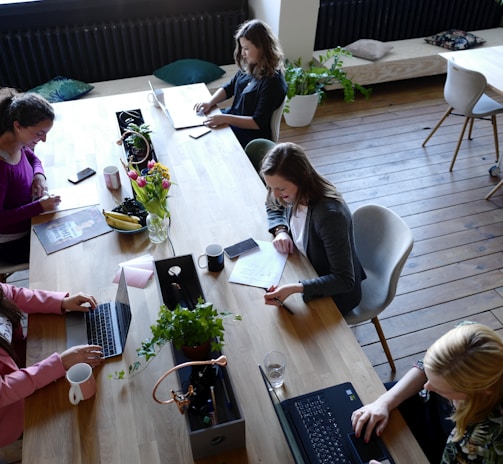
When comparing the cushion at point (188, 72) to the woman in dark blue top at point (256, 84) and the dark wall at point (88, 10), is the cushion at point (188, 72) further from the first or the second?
the woman in dark blue top at point (256, 84)

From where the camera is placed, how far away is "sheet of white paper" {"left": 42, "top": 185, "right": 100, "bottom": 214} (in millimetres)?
2373

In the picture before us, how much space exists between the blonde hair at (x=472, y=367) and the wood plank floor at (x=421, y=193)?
124 cm

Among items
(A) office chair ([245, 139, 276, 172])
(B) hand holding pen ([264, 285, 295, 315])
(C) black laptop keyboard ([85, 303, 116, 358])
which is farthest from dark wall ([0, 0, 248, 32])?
(B) hand holding pen ([264, 285, 295, 315])

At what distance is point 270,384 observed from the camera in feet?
4.75

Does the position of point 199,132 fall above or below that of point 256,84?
below

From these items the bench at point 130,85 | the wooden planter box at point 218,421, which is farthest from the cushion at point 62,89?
the wooden planter box at point 218,421

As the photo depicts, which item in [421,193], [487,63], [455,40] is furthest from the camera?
[455,40]

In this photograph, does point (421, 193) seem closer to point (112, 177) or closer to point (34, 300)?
point (112, 177)

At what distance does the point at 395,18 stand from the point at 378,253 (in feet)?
13.3

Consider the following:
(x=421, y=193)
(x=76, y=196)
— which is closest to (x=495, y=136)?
(x=421, y=193)

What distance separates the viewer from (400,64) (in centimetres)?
492

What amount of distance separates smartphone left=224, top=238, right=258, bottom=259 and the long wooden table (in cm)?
4

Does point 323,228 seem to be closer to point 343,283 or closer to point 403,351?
point 343,283

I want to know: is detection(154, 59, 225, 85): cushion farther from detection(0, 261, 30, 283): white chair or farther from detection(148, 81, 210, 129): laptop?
detection(0, 261, 30, 283): white chair
